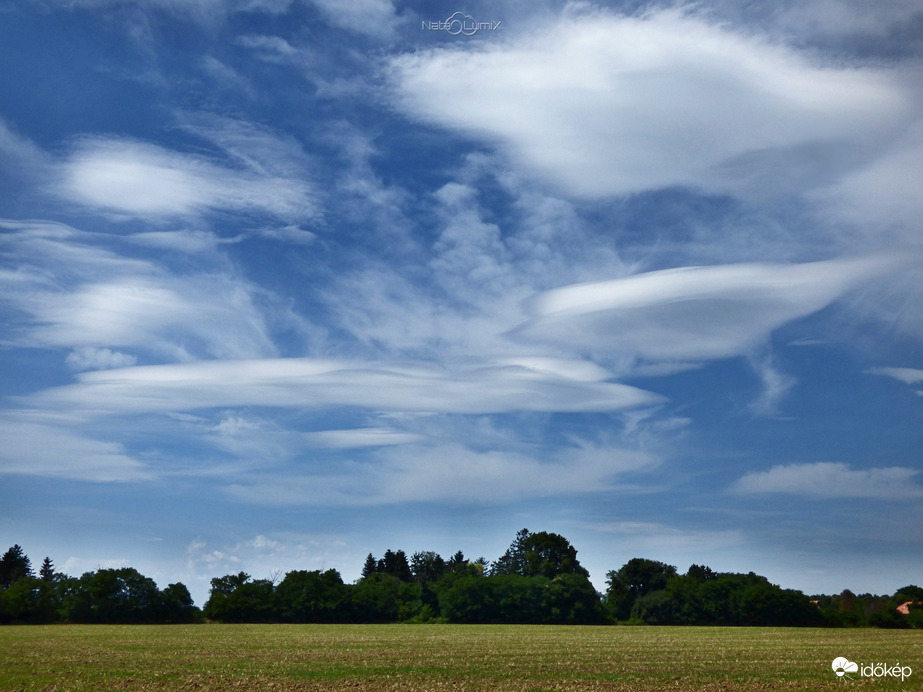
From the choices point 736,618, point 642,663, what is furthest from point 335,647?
point 736,618

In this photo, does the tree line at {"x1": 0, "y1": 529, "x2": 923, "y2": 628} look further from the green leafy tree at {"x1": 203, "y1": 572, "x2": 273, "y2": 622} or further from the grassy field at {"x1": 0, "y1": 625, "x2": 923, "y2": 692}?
the grassy field at {"x1": 0, "y1": 625, "x2": 923, "y2": 692}

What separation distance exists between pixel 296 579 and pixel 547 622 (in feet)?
142

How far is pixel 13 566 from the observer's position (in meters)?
162

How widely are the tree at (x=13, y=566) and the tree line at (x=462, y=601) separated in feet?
138

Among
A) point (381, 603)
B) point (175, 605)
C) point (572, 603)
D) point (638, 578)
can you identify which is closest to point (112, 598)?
point (175, 605)

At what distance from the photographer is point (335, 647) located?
4928 cm

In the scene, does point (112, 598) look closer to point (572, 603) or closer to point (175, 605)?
point (175, 605)

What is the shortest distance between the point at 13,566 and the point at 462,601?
350ft

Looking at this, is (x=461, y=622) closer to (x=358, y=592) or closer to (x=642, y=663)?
(x=358, y=592)

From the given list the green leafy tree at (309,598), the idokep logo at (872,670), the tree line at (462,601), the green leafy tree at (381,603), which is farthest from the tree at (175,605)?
the idokep logo at (872,670)

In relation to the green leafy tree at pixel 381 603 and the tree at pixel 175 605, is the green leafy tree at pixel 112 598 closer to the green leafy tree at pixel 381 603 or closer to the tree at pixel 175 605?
the tree at pixel 175 605

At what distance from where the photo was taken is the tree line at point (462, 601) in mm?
109812

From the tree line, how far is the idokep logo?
273ft

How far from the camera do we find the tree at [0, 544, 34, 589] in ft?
522
